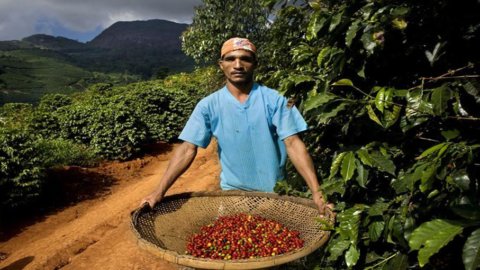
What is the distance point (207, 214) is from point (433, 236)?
1942 millimetres

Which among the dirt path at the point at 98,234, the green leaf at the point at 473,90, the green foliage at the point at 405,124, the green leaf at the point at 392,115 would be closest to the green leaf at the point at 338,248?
the green foliage at the point at 405,124

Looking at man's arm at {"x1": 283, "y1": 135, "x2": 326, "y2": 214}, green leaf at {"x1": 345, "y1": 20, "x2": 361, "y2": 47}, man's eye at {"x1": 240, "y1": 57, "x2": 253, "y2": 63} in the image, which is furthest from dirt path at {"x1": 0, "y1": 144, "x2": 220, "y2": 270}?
green leaf at {"x1": 345, "y1": 20, "x2": 361, "y2": 47}

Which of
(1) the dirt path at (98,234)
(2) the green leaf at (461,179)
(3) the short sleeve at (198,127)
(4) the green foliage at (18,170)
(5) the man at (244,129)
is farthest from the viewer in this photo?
(4) the green foliage at (18,170)

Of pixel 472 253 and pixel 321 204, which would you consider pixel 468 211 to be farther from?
pixel 321 204

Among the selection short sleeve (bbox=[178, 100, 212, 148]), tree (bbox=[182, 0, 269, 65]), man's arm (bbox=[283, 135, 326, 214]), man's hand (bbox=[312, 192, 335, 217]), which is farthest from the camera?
tree (bbox=[182, 0, 269, 65])

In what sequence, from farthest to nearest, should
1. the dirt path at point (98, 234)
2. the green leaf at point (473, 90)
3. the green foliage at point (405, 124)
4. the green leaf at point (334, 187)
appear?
the dirt path at point (98, 234) → the green leaf at point (334, 187) → the green leaf at point (473, 90) → the green foliage at point (405, 124)

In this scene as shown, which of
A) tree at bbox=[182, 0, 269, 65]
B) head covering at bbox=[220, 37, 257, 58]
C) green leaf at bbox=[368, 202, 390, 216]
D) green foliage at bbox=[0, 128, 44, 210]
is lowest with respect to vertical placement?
green foliage at bbox=[0, 128, 44, 210]

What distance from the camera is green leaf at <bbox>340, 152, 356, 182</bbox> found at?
159 centimetres

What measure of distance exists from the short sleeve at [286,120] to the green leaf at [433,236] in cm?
148

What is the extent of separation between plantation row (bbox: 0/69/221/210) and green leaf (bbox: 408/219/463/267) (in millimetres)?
7421

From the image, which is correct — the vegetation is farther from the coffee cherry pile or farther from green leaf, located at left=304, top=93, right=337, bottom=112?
green leaf, located at left=304, top=93, right=337, bottom=112

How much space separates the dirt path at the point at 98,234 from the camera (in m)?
5.35

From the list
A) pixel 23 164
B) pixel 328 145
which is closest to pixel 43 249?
pixel 23 164

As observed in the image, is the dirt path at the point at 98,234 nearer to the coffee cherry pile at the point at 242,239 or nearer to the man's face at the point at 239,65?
the coffee cherry pile at the point at 242,239
